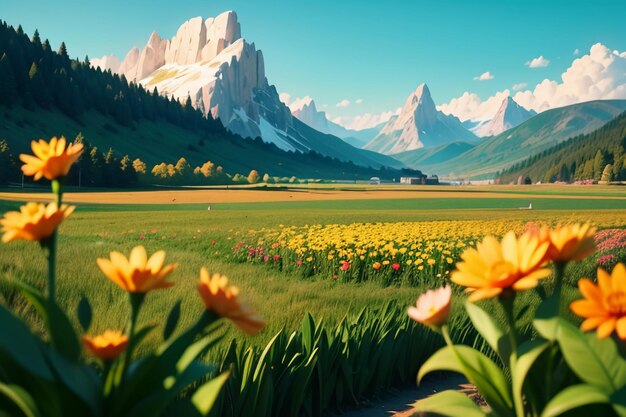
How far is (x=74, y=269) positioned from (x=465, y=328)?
597cm

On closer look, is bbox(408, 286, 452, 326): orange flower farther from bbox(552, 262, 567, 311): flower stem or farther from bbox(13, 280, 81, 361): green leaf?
bbox(13, 280, 81, 361): green leaf

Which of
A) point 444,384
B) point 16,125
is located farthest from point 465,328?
point 16,125

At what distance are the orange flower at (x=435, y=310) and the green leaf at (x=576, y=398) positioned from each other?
1.47 ft

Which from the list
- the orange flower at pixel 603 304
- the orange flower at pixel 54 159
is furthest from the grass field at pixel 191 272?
the orange flower at pixel 603 304

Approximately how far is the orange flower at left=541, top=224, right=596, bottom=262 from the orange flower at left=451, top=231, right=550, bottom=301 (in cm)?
13

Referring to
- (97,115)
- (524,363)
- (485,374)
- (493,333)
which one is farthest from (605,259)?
(97,115)

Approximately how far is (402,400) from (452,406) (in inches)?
116

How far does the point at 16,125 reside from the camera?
7944cm

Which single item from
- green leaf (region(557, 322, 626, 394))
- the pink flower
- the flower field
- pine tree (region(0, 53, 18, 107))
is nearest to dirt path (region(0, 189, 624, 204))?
the pink flower

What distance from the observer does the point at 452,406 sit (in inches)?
83.6

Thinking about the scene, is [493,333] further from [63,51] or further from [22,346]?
[63,51]

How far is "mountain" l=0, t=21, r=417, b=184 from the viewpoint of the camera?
8481 centimetres

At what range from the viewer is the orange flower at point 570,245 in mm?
1896

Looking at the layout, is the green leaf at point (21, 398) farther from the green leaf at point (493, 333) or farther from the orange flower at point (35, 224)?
the green leaf at point (493, 333)
